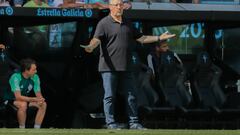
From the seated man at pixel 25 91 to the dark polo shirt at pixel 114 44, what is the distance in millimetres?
2174

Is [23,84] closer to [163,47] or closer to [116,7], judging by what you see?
[116,7]

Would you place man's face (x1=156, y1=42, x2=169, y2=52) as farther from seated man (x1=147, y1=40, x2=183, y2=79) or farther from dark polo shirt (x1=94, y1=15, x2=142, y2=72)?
dark polo shirt (x1=94, y1=15, x2=142, y2=72)

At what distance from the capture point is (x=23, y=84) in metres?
12.6

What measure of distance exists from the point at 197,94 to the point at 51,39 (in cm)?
314

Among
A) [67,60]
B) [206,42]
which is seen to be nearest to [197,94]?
[206,42]

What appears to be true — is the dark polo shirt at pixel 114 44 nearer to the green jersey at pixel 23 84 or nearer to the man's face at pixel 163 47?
the green jersey at pixel 23 84

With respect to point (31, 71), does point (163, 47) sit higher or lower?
lower

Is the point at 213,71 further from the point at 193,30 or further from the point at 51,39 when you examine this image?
the point at 51,39

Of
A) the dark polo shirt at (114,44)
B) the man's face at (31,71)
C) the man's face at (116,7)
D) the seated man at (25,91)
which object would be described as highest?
the man's face at (116,7)

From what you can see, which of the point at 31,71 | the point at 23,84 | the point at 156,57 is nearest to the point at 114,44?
the point at 31,71

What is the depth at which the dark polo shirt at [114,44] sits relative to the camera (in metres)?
10.6

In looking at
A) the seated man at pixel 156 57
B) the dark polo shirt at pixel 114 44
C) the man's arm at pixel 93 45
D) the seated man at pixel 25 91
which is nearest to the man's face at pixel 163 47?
the seated man at pixel 156 57

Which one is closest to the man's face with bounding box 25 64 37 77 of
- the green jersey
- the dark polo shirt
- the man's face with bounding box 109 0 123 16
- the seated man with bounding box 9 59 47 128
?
the seated man with bounding box 9 59 47 128

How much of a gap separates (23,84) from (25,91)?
129 mm
